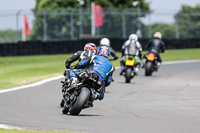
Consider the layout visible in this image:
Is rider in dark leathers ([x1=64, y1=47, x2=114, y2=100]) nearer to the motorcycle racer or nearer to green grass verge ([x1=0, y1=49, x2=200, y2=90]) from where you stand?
the motorcycle racer

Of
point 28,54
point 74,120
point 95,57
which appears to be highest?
point 95,57

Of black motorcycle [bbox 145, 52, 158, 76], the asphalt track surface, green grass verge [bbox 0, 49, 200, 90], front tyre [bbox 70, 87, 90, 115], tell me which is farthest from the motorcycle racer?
front tyre [bbox 70, 87, 90, 115]

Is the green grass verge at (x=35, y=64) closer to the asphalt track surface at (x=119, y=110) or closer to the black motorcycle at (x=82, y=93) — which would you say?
the asphalt track surface at (x=119, y=110)

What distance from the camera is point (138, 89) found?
1653 centimetres

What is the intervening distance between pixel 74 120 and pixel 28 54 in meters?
26.4

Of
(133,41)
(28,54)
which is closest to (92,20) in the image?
(28,54)

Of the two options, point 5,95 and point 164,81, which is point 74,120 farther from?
point 164,81

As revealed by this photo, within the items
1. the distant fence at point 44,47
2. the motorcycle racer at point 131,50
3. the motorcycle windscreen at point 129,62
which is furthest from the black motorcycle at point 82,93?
the distant fence at point 44,47

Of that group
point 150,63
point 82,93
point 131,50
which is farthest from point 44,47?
point 82,93

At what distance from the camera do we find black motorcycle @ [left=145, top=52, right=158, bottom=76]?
21.4m

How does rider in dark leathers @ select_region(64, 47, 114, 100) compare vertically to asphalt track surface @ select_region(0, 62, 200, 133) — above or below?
above

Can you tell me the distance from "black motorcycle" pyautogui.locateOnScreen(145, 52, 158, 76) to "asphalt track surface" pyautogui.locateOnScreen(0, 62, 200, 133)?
119 inches

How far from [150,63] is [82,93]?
11.8m

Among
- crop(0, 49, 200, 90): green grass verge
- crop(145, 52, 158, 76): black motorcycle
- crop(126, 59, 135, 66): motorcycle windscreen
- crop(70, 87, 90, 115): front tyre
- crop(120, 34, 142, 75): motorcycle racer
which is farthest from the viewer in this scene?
crop(0, 49, 200, 90): green grass verge
